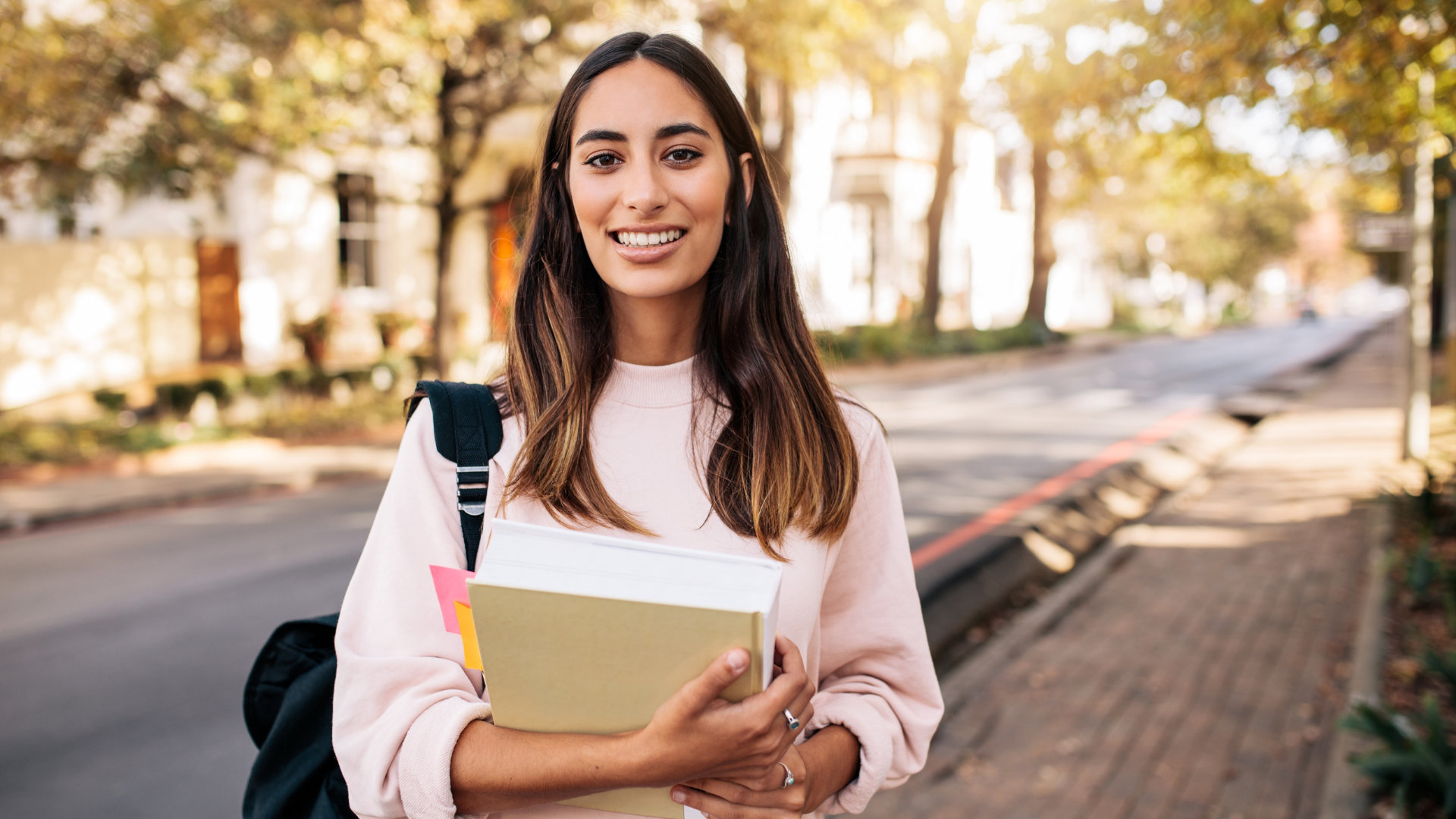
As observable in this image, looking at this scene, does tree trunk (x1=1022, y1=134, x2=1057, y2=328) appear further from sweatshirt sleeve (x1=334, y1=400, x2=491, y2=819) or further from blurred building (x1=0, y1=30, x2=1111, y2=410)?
sweatshirt sleeve (x1=334, y1=400, x2=491, y2=819)

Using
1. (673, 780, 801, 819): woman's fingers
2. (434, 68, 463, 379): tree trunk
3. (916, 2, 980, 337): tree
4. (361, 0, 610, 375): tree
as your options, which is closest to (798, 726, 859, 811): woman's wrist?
(673, 780, 801, 819): woman's fingers

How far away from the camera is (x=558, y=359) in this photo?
174 cm

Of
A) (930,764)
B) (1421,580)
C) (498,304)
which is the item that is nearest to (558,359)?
(498,304)

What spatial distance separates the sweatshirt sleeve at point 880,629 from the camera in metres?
1.77

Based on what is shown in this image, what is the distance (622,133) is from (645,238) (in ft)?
0.55

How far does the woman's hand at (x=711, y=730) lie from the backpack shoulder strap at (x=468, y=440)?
0.39 metres

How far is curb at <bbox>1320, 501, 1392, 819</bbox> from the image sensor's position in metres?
3.80

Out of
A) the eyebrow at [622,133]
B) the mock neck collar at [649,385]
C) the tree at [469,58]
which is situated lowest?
the mock neck collar at [649,385]

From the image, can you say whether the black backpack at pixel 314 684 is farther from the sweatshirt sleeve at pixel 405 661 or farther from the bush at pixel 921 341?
the bush at pixel 921 341

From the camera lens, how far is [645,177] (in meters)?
1.69

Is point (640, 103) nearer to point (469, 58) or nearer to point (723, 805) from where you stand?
point (723, 805)

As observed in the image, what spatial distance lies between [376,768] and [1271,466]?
11785 millimetres

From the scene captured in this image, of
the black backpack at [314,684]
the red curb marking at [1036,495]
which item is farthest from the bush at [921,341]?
the black backpack at [314,684]

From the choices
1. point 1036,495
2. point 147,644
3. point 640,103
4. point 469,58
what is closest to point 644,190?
point 640,103
